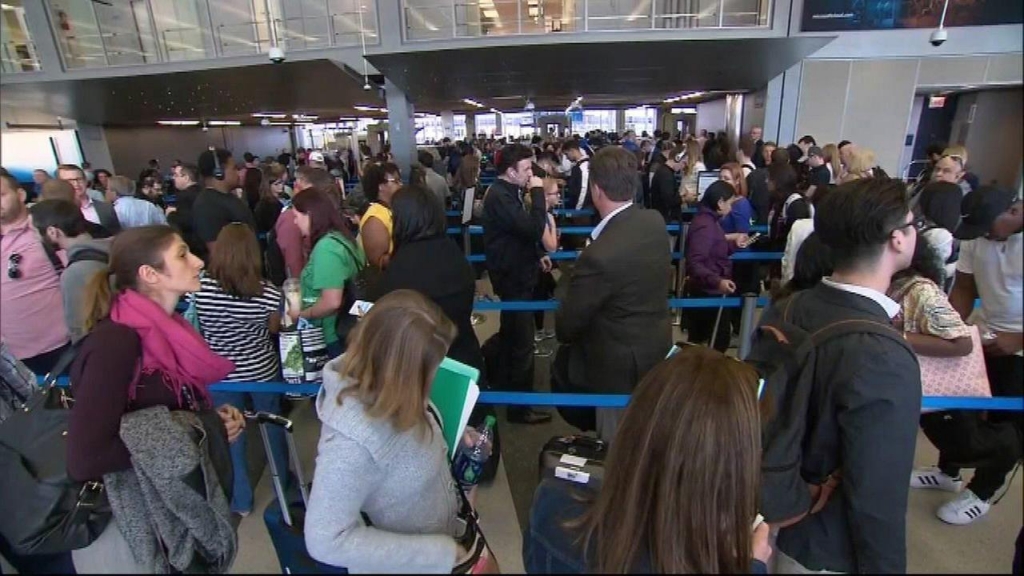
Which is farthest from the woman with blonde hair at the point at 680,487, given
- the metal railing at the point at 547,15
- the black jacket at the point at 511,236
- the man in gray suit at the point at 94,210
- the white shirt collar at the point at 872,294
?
the metal railing at the point at 547,15

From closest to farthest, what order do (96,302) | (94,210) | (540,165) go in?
(96,302)
(94,210)
(540,165)

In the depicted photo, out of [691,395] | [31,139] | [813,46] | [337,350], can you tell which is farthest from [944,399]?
[813,46]

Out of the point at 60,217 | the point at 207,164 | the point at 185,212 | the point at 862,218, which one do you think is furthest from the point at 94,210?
the point at 862,218

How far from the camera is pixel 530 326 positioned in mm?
3582

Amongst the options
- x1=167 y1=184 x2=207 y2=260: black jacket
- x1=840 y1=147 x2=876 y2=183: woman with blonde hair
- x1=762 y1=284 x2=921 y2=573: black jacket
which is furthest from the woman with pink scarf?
x1=840 y1=147 x2=876 y2=183: woman with blonde hair

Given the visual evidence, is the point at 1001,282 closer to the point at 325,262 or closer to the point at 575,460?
the point at 575,460

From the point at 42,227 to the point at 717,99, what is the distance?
59.4ft

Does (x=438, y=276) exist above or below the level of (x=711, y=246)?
above

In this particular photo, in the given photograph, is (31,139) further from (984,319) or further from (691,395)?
(984,319)

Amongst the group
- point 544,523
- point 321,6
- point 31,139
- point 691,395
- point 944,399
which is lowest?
point 944,399

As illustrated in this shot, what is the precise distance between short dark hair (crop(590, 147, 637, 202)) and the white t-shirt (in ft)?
4.83

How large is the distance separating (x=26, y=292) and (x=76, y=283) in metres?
0.25

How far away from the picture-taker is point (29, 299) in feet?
4.75

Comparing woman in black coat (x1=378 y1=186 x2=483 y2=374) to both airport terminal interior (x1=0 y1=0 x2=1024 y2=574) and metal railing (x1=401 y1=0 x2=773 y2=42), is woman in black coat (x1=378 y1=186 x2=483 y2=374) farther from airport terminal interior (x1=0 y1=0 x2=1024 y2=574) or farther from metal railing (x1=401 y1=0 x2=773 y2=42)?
metal railing (x1=401 y1=0 x2=773 y2=42)
